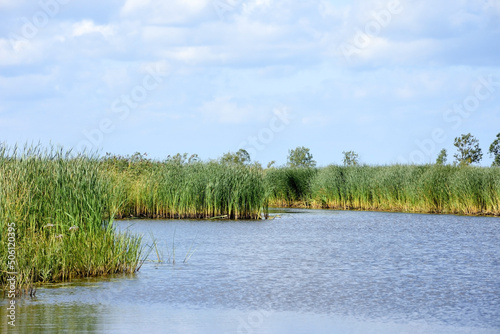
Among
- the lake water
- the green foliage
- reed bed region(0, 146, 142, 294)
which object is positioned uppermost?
the green foliage

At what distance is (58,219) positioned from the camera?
11.2 metres

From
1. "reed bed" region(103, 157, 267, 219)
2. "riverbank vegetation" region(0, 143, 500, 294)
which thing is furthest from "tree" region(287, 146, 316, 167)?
"reed bed" region(103, 157, 267, 219)

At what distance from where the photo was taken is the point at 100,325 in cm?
788

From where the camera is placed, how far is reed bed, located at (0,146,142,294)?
33.2ft

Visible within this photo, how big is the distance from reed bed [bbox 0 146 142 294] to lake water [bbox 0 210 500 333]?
0.40 m

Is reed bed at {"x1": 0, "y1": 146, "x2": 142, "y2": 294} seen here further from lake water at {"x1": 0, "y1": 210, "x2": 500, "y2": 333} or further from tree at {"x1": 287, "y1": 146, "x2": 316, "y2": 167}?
tree at {"x1": 287, "y1": 146, "x2": 316, "y2": 167}

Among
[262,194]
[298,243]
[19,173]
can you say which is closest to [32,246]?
[19,173]

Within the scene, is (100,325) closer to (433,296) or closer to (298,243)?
(433,296)

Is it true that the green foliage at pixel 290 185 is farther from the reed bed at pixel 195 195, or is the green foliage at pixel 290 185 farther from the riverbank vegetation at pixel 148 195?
the reed bed at pixel 195 195

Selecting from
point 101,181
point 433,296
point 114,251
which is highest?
point 101,181

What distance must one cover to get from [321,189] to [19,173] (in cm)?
2497

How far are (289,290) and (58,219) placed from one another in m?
4.23

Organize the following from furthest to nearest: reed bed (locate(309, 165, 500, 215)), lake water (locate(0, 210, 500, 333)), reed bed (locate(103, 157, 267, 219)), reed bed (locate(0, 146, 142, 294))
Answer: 1. reed bed (locate(309, 165, 500, 215))
2. reed bed (locate(103, 157, 267, 219))
3. reed bed (locate(0, 146, 142, 294))
4. lake water (locate(0, 210, 500, 333))

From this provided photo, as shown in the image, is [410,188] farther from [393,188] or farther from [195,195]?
[195,195]
